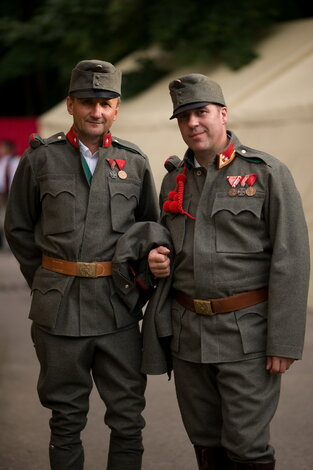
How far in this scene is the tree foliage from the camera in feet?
37.2

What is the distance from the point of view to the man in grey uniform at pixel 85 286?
3447 mm

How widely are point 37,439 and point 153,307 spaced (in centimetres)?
162

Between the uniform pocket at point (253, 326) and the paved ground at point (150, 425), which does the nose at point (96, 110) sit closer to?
the uniform pocket at point (253, 326)

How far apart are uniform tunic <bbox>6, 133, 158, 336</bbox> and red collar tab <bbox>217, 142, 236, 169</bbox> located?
537 mm

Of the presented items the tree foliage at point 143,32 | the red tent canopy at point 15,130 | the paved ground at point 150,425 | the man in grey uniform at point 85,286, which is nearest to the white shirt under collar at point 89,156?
the man in grey uniform at point 85,286

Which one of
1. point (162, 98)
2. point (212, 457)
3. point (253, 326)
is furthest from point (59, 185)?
point (162, 98)

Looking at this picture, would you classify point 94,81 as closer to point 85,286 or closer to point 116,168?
point 116,168

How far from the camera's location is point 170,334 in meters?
3.28

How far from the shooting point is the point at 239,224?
3121 mm

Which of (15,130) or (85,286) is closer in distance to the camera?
(85,286)

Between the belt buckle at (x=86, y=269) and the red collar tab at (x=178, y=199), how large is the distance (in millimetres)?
410

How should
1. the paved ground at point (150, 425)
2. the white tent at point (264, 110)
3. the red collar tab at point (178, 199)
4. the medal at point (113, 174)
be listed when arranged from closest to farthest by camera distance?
the red collar tab at point (178, 199), the medal at point (113, 174), the paved ground at point (150, 425), the white tent at point (264, 110)

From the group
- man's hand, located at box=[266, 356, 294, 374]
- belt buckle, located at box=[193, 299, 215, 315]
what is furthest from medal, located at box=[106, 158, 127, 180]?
man's hand, located at box=[266, 356, 294, 374]

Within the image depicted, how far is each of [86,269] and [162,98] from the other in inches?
325
